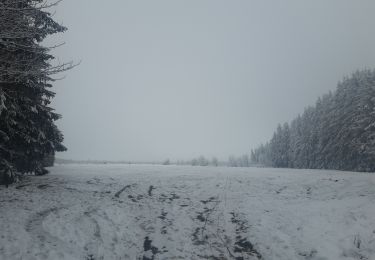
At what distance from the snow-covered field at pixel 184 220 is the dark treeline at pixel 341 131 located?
25.2 m

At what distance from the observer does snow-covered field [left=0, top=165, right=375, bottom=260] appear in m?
13.5

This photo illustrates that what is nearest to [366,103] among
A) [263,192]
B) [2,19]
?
[263,192]

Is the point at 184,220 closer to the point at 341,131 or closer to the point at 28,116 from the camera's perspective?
the point at 28,116

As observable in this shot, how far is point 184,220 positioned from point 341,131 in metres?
39.3

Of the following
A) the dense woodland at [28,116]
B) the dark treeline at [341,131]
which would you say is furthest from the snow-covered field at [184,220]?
the dark treeline at [341,131]

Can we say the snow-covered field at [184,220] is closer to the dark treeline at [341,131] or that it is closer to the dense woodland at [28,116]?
the dense woodland at [28,116]

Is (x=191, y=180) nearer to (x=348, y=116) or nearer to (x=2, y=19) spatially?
(x=2, y=19)

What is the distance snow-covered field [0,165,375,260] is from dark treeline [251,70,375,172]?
25.2 metres

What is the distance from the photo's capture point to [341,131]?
49781 mm

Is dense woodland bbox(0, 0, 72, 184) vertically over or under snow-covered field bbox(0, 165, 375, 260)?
over

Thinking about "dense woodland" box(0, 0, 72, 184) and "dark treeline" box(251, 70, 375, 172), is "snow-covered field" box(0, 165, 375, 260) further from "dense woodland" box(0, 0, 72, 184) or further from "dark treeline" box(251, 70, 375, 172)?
Result: "dark treeline" box(251, 70, 375, 172)

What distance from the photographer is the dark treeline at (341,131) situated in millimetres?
45125

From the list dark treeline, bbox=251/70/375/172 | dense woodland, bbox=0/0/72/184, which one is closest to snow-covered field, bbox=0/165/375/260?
dense woodland, bbox=0/0/72/184

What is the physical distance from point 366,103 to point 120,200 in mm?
38492
